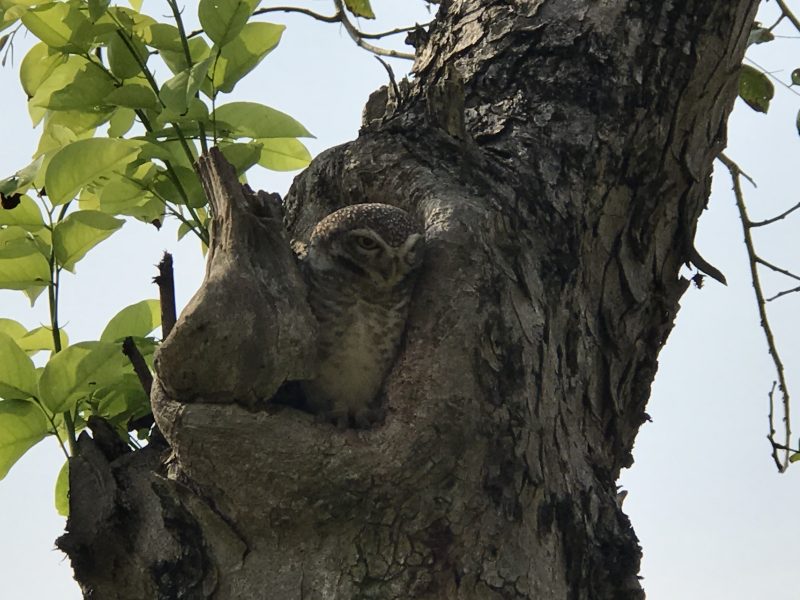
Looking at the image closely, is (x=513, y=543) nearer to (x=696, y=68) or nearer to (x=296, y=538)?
(x=296, y=538)

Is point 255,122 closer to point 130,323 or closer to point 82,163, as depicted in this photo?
point 82,163

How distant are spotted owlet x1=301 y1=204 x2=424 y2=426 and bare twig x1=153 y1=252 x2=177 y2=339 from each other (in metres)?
0.23

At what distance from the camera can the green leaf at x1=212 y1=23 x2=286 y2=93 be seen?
1.91 m

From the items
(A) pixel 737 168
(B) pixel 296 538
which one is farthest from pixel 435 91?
(A) pixel 737 168

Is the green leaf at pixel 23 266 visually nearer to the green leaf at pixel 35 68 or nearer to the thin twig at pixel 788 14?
the green leaf at pixel 35 68

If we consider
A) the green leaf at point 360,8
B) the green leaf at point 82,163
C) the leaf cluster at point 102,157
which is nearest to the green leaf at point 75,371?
the leaf cluster at point 102,157

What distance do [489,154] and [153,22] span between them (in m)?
0.69

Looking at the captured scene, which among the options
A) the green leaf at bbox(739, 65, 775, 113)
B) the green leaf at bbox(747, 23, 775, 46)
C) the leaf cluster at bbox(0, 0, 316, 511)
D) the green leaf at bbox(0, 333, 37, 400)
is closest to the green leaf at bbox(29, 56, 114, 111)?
the leaf cluster at bbox(0, 0, 316, 511)

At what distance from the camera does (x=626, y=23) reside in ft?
6.94

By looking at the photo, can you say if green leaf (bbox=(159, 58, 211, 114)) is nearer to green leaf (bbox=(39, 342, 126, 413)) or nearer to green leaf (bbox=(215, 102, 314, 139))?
green leaf (bbox=(215, 102, 314, 139))

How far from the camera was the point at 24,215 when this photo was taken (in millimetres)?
1843

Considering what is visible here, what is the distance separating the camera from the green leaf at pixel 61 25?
73.7 inches

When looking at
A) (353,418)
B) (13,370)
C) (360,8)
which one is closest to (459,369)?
(353,418)

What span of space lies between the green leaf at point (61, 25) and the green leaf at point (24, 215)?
29 centimetres
